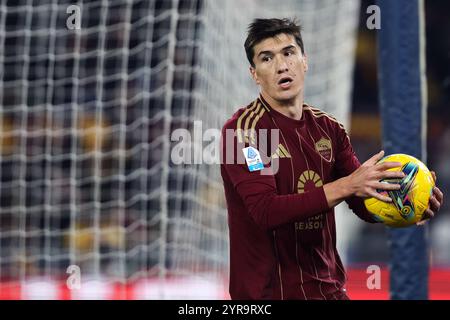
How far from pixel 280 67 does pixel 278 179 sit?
1.22 ft

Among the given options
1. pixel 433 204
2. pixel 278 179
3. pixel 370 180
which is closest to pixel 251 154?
pixel 278 179

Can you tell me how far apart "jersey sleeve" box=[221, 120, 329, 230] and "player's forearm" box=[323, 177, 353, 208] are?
16 mm

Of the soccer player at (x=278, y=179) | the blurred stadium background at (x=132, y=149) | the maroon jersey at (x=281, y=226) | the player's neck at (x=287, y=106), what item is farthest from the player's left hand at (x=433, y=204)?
the blurred stadium background at (x=132, y=149)

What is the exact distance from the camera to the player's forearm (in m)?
2.72

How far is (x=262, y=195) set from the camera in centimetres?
280

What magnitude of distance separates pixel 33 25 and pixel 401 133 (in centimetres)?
575

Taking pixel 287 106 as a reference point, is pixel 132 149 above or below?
above

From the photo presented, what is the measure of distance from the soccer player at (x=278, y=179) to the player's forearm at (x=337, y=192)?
0.05 metres

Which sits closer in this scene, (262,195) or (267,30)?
(262,195)

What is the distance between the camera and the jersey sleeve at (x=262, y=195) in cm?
274

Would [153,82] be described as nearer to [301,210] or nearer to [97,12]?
[97,12]

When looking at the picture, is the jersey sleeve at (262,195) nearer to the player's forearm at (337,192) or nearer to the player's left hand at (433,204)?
the player's forearm at (337,192)

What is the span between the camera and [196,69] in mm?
5809

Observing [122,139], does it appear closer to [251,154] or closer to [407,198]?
[251,154]
